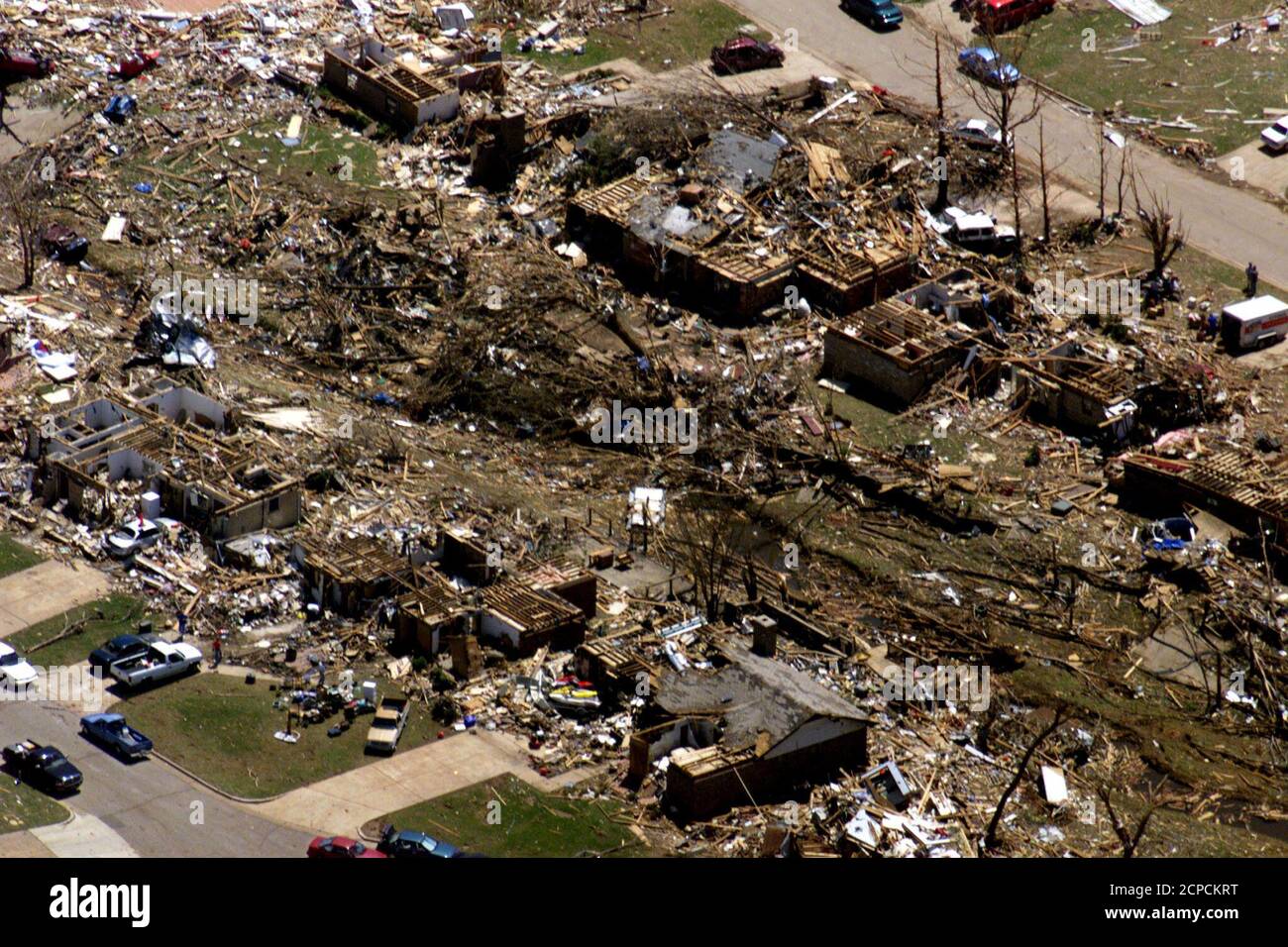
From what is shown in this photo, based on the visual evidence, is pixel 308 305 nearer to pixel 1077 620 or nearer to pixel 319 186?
pixel 319 186

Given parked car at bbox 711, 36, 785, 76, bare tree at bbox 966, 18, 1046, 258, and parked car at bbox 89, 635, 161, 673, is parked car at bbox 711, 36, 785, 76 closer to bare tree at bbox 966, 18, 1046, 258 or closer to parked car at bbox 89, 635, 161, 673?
bare tree at bbox 966, 18, 1046, 258

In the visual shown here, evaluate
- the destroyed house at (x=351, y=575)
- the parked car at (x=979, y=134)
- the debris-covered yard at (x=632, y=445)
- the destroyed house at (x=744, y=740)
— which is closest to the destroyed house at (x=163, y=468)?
the debris-covered yard at (x=632, y=445)

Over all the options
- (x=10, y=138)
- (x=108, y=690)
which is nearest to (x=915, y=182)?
(x=10, y=138)

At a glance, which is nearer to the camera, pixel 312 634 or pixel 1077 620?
pixel 312 634

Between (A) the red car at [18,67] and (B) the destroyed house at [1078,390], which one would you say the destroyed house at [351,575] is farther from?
(A) the red car at [18,67]

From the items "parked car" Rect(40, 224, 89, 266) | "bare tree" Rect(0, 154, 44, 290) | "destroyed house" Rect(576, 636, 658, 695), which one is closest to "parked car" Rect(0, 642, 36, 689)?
"destroyed house" Rect(576, 636, 658, 695)

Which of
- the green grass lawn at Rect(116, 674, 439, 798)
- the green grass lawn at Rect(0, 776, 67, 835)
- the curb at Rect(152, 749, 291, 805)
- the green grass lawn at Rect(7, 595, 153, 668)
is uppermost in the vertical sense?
the green grass lawn at Rect(0, 776, 67, 835)

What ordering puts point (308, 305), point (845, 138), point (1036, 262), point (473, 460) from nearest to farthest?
point (473, 460)
point (308, 305)
point (1036, 262)
point (845, 138)
